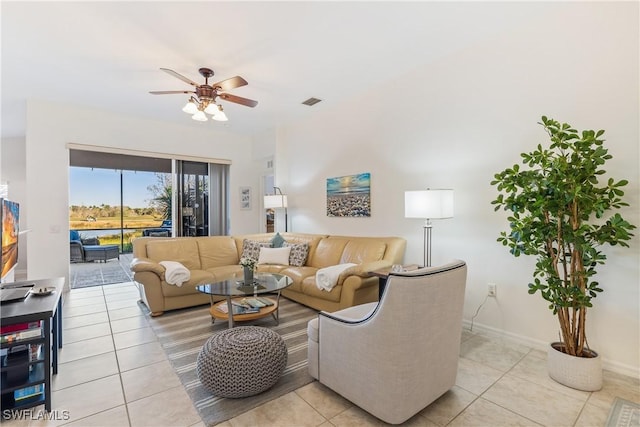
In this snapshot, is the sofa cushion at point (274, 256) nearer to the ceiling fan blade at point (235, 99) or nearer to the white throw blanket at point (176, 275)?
the white throw blanket at point (176, 275)

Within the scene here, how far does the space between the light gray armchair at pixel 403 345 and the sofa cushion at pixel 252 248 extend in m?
2.80

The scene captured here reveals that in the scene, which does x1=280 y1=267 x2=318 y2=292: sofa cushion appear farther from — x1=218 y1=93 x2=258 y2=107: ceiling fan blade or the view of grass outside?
the view of grass outside

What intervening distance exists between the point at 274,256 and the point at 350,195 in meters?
1.42

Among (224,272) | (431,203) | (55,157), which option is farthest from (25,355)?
(55,157)

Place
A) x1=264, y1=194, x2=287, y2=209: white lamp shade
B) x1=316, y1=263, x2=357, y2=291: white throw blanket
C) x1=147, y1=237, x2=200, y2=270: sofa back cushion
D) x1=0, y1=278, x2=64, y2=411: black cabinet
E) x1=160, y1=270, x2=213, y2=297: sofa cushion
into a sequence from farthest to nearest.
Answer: x1=264, y1=194, x2=287, y2=209: white lamp shade → x1=147, y1=237, x2=200, y2=270: sofa back cushion → x1=160, y1=270, x2=213, y2=297: sofa cushion → x1=316, y1=263, x2=357, y2=291: white throw blanket → x1=0, y1=278, x2=64, y2=411: black cabinet

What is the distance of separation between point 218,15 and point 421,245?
3037 mm

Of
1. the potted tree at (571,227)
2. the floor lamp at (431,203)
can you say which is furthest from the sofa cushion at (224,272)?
the potted tree at (571,227)

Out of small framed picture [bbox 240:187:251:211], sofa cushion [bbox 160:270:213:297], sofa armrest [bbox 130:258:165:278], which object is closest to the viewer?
sofa armrest [bbox 130:258:165:278]

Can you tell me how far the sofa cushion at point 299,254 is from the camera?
421 cm

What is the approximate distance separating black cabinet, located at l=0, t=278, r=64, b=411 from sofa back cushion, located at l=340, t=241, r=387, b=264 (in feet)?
9.25

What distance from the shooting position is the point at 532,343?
2.58m

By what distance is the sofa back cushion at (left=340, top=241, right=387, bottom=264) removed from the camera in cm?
353

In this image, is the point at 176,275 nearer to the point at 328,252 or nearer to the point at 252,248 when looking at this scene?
the point at 252,248

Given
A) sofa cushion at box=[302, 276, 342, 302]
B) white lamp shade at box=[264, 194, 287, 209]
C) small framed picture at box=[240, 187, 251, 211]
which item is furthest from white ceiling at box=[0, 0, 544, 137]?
small framed picture at box=[240, 187, 251, 211]
